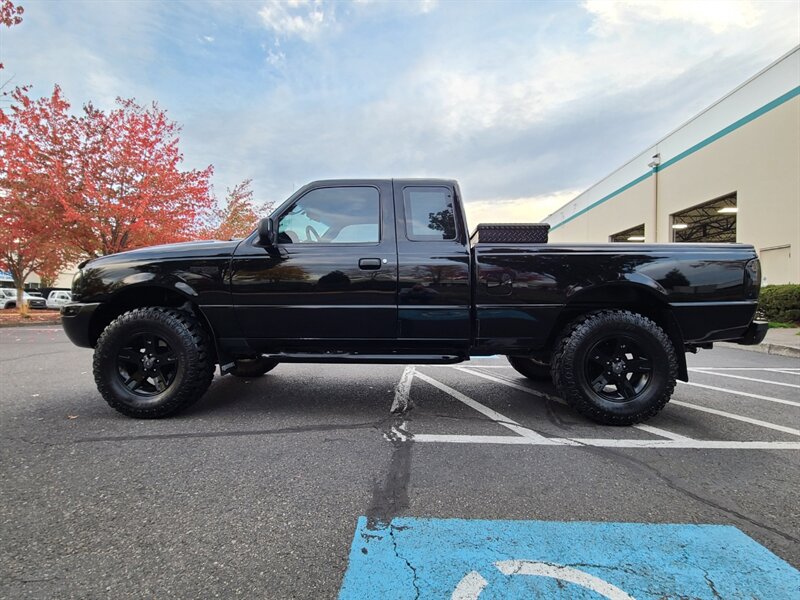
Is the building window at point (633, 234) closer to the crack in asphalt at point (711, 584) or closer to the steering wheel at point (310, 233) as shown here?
the steering wheel at point (310, 233)

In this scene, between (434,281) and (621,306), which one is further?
(621,306)

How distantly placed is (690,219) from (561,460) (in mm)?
21487

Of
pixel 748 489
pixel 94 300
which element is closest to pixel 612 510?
pixel 748 489

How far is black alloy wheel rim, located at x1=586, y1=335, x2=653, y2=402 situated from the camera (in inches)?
129

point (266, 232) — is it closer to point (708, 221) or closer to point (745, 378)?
point (745, 378)

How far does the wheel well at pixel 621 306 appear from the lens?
11.0 feet

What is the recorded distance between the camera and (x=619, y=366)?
10.8ft

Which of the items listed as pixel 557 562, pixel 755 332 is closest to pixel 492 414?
pixel 557 562

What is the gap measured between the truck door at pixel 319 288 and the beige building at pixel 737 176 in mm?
14092

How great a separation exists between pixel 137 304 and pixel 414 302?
8.31ft

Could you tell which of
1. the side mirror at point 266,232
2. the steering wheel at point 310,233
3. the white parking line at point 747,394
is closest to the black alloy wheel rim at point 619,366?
the white parking line at point 747,394

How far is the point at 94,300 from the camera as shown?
11.5ft

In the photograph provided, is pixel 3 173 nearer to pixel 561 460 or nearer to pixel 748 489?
pixel 561 460

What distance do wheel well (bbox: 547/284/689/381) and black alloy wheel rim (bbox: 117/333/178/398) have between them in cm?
329
